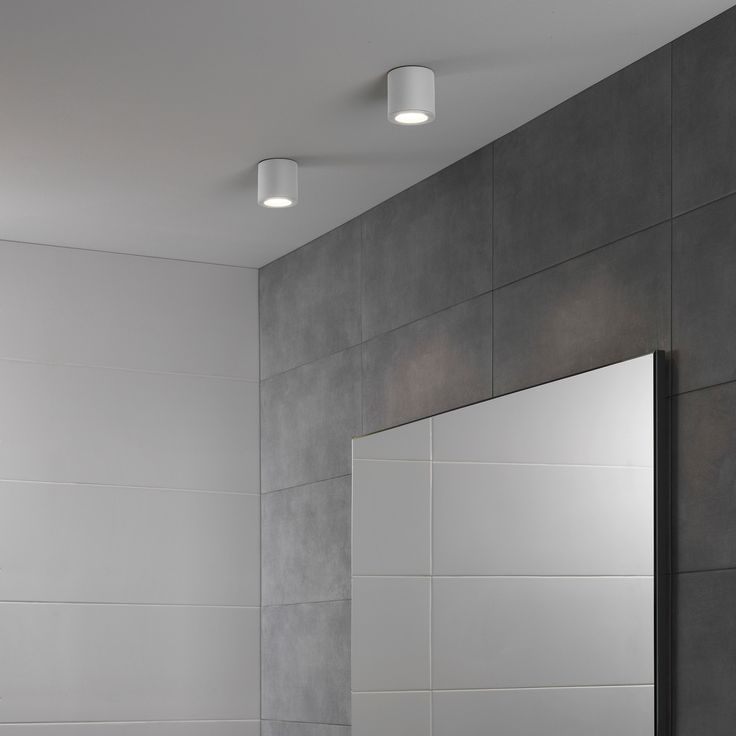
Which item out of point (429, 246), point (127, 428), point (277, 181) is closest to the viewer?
point (277, 181)

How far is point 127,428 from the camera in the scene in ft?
11.5

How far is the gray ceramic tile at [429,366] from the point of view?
2.66m

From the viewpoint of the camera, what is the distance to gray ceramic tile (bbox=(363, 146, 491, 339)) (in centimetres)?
269

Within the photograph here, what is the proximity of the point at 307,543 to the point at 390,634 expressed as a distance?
21.3 inches

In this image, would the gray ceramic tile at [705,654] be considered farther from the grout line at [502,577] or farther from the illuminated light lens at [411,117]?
the illuminated light lens at [411,117]

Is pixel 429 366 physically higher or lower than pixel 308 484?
higher

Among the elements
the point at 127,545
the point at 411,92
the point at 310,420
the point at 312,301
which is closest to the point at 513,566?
the point at 411,92

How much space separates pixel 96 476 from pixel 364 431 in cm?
83

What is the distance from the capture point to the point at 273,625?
3477 mm

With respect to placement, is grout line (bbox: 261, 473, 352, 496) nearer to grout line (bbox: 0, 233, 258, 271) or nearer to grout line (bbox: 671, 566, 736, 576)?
grout line (bbox: 0, 233, 258, 271)

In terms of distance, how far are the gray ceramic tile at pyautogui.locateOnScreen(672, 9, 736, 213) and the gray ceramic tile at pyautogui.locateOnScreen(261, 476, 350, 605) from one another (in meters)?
1.35

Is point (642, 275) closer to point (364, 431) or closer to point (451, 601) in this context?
point (451, 601)

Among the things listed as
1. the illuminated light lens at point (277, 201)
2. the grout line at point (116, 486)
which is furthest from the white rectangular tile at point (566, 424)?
the grout line at point (116, 486)

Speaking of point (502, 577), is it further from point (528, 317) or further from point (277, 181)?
point (277, 181)
